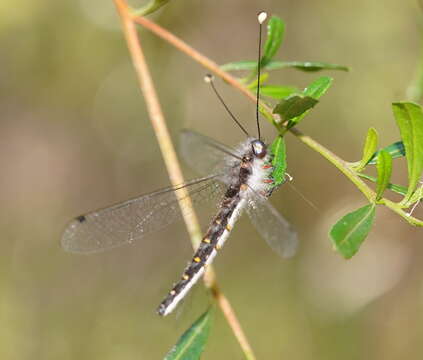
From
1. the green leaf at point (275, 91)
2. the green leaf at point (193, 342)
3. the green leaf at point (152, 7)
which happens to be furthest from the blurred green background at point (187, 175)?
the green leaf at point (275, 91)

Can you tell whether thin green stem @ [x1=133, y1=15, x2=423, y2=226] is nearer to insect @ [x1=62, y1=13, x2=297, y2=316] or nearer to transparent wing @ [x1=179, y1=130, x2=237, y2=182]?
insect @ [x1=62, y1=13, x2=297, y2=316]

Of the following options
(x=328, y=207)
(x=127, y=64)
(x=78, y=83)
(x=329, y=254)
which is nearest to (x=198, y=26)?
(x=127, y=64)

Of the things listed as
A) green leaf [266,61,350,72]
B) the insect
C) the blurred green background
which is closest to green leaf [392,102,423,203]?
green leaf [266,61,350,72]

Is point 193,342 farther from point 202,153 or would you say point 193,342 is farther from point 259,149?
point 202,153

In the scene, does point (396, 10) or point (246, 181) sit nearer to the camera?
point (246, 181)

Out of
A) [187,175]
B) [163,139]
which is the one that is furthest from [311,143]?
[187,175]

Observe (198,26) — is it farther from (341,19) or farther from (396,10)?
(396,10)
